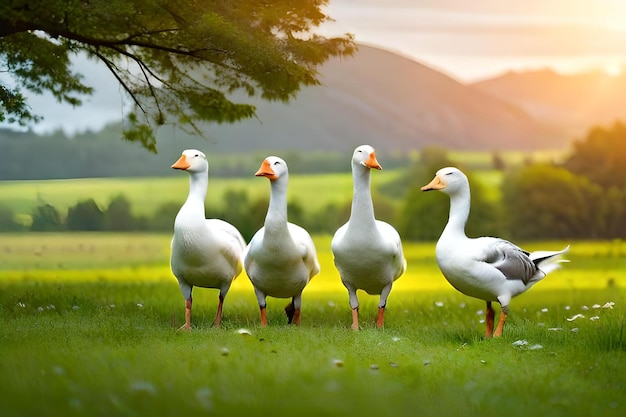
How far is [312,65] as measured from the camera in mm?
9688

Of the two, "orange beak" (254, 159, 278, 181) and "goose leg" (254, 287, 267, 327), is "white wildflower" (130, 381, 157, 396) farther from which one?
"goose leg" (254, 287, 267, 327)

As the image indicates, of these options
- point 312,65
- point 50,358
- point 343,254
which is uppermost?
A: point 312,65

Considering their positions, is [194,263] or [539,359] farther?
[194,263]

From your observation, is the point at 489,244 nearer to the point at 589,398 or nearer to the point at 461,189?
the point at 461,189

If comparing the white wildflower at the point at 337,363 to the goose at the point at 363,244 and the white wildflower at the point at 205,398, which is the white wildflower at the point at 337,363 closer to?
the white wildflower at the point at 205,398

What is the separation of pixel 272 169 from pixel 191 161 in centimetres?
96

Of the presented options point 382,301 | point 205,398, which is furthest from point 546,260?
point 205,398

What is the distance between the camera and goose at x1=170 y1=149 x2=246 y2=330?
8.73 m

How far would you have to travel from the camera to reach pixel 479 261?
26.7ft

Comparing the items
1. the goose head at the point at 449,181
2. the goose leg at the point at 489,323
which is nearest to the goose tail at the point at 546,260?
the goose leg at the point at 489,323

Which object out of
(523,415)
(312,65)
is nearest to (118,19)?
(312,65)

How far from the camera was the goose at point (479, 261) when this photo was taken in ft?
26.7

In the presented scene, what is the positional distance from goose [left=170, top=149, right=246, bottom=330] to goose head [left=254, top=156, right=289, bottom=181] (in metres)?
0.83

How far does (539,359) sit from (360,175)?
2483mm
